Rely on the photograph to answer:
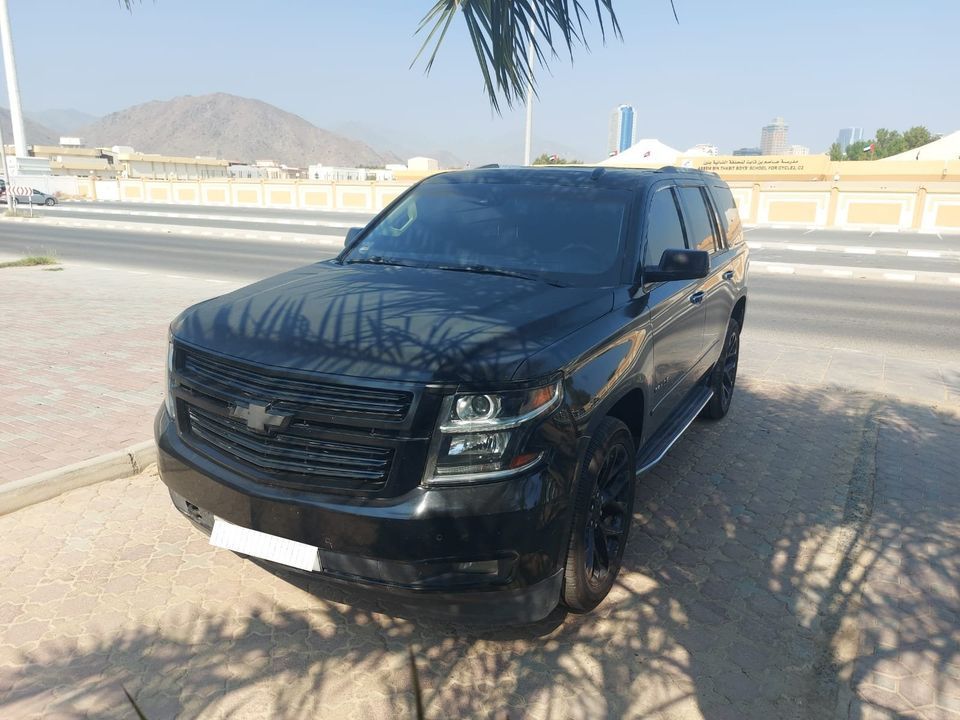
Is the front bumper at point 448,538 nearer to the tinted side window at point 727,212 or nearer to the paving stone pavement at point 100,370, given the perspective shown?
the paving stone pavement at point 100,370

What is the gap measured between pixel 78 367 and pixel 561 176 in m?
5.19

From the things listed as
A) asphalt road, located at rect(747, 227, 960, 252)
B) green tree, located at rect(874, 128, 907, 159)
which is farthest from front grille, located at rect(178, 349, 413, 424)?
green tree, located at rect(874, 128, 907, 159)

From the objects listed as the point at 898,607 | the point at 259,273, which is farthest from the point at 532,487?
the point at 259,273

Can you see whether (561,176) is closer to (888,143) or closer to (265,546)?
(265,546)

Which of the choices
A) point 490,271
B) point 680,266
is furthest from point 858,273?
point 490,271

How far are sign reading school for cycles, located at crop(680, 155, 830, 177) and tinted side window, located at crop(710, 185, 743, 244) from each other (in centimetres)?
5124

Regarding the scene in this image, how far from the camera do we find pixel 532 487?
258 cm

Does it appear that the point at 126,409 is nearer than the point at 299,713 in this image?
No

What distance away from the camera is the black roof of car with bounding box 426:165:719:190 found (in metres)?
4.30

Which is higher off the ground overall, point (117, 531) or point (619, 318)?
point (619, 318)

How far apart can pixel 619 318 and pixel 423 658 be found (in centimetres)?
174

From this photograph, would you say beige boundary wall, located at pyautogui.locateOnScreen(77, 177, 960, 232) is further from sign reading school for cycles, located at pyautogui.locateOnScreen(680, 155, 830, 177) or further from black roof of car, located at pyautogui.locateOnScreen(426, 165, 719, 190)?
black roof of car, located at pyautogui.locateOnScreen(426, 165, 719, 190)

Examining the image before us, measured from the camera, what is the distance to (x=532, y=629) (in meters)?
3.18

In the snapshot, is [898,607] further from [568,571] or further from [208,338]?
[208,338]
